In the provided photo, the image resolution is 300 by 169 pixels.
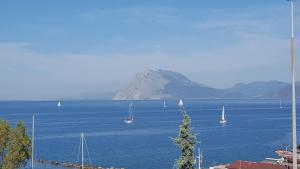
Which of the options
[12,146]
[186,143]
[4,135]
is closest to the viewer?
[186,143]

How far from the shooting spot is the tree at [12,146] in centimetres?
4062

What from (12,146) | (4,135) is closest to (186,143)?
(12,146)

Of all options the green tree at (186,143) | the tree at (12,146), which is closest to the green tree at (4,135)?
the tree at (12,146)

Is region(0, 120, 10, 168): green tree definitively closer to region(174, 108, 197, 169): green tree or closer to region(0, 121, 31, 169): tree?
region(0, 121, 31, 169): tree

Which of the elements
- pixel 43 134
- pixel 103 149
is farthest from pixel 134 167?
pixel 43 134

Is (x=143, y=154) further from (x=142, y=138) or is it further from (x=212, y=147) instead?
(x=142, y=138)

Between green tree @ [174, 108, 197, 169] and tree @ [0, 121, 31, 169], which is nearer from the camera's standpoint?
green tree @ [174, 108, 197, 169]

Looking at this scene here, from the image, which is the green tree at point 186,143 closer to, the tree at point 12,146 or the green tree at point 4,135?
the tree at point 12,146

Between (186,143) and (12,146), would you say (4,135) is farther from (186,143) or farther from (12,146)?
(186,143)

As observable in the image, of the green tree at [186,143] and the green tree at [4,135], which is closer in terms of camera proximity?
the green tree at [186,143]

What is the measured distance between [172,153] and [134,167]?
14129 mm

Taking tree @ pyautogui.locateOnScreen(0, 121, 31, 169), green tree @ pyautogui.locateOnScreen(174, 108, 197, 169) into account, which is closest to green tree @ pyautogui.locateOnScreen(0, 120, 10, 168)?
tree @ pyautogui.locateOnScreen(0, 121, 31, 169)

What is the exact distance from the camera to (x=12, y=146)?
40844 millimetres

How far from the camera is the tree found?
40.6 meters
